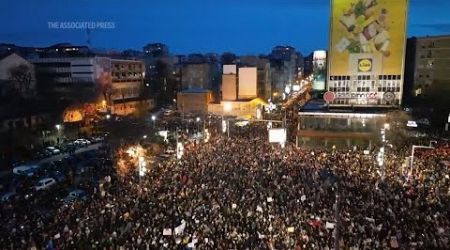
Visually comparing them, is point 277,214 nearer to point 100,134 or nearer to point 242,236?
point 242,236

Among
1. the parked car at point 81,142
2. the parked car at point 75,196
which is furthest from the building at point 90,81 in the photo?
the parked car at point 75,196

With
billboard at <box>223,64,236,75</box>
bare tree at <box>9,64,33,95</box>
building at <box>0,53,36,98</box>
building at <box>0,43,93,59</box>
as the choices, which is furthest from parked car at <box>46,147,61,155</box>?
billboard at <box>223,64,236,75</box>

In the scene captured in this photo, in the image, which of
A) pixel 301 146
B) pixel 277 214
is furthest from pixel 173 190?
pixel 301 146

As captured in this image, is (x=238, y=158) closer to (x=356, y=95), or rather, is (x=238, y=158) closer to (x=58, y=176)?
(x=58, y=176)

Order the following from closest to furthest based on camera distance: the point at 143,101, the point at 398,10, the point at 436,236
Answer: the point at 436,236 < the point at 398,10 < the point at 143,101

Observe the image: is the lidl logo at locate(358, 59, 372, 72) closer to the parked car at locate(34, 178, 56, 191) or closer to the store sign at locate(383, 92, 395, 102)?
the store sign at locate(383, 92, 395, 102)

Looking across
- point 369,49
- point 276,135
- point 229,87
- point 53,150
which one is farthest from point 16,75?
point 369,49
